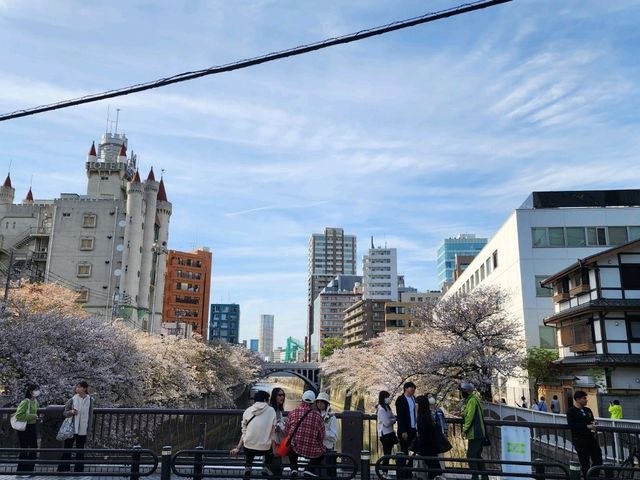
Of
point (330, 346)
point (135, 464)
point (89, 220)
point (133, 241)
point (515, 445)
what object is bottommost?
point (135, 464)

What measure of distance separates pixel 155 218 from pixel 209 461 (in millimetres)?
66256

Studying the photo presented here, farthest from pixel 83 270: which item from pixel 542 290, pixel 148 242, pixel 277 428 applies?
pixel 277 428

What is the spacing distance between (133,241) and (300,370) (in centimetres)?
4728

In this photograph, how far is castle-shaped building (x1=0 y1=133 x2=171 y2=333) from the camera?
58031mm

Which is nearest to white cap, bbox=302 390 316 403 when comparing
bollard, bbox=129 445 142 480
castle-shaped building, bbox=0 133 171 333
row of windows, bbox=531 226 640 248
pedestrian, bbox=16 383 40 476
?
bollard, bbox=129 445 142 480

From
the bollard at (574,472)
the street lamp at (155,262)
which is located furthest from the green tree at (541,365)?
the street lamp at (155,262)

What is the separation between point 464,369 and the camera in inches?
1073

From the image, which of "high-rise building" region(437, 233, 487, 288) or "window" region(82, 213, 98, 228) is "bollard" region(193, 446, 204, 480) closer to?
"window" region(82, 213, 98, 228)

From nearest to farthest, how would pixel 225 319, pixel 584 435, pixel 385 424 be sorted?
pixel 584 435 < pixel 385 424 < pixel 225 319

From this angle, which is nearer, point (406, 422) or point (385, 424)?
point (406, 422)

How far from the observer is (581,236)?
36.8 m

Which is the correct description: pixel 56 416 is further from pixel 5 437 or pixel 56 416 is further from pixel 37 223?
pixel 37 223

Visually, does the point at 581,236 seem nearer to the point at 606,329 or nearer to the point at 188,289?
the point at 606,329

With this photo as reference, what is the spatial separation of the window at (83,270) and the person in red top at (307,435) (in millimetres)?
56741
